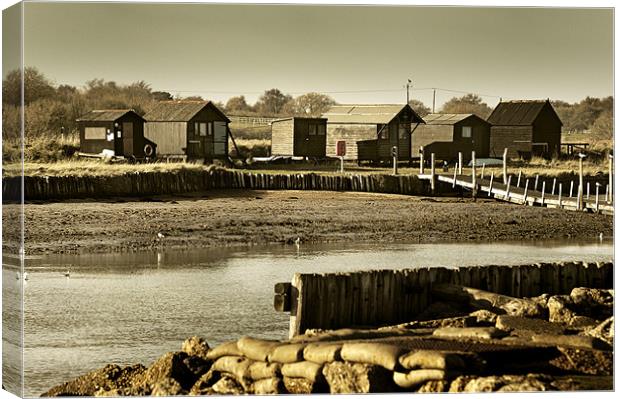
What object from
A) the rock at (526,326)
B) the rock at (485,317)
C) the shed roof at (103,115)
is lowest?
the rock at (485,317)

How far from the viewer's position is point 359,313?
11.7 meters

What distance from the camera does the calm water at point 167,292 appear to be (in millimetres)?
13000

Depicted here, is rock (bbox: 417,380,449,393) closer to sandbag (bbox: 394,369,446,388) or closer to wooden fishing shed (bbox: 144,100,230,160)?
sandbag (bbox: 394,369,446,388)

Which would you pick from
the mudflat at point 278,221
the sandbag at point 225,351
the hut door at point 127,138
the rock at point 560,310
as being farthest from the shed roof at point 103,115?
the rock at point 560,310

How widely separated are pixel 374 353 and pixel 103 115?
10.3 metres

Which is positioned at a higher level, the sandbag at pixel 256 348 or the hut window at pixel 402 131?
the hut window at pixel 402 131

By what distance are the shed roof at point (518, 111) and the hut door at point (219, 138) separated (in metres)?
4.54

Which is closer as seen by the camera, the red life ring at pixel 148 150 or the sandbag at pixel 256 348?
the sandbag at pixel 256 348

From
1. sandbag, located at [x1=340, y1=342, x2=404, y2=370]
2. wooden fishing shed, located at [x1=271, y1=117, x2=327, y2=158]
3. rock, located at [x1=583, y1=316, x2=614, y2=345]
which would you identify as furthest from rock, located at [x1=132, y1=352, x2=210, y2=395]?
wooden fishing shed, located at [x1=271, y1=117, x2=327, y2=158]

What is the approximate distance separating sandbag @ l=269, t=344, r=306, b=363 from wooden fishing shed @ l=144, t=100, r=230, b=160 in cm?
738

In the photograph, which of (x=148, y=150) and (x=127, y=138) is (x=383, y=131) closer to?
(x=148, y=150)

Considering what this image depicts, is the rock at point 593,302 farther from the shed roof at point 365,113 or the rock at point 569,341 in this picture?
the shed roof at point 365,113

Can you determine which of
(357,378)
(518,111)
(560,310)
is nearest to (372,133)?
(518,111)

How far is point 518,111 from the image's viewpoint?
17594mm
